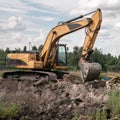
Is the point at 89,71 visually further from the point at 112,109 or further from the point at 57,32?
the point at 112,109

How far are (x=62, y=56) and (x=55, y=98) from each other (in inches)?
309

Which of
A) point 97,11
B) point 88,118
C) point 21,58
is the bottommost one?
point 88,118

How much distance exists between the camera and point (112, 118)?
13234mm

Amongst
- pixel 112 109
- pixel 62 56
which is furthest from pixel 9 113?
pixel 62 56

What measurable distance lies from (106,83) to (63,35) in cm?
517

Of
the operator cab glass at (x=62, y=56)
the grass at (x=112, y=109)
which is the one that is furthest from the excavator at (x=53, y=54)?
the grass at (x=112, y=109)

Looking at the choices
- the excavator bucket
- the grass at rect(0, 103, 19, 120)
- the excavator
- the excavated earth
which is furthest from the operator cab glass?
the grass at rect(0, 103, 19, 120)

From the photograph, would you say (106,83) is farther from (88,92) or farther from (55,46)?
(55,46)

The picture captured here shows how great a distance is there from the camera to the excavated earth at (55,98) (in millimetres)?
15492

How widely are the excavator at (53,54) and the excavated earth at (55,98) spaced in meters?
1.63

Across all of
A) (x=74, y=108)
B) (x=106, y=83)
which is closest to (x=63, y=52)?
(x=106, y=83)

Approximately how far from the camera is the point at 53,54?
25484mm

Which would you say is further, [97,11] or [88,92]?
[97,11]

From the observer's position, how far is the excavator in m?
23.7
